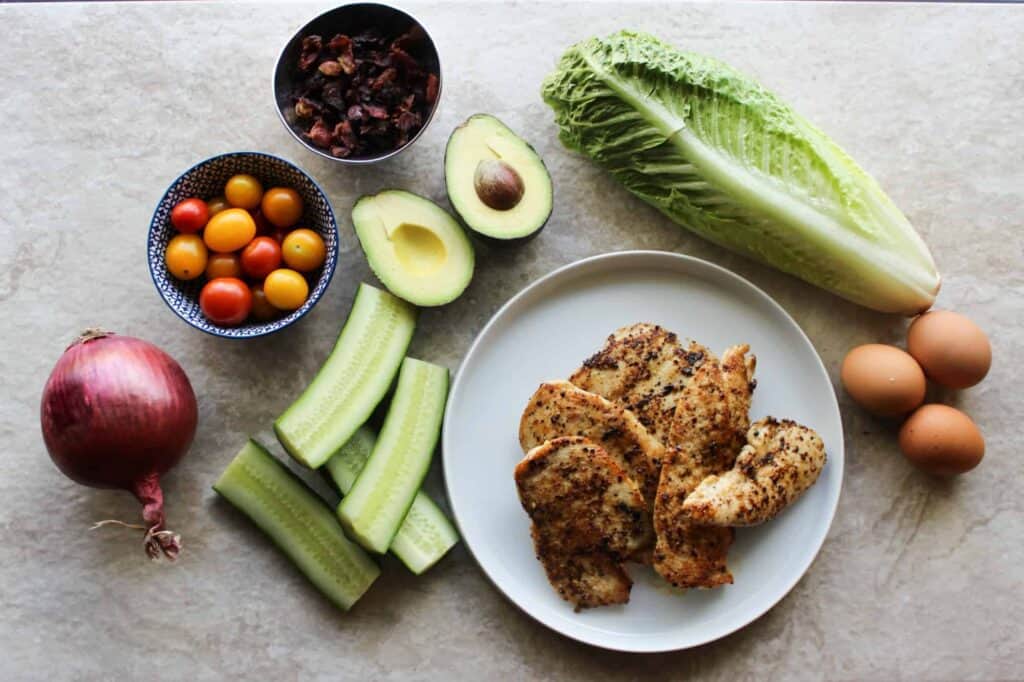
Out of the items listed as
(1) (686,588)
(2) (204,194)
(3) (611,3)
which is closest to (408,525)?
(1) (686,588)

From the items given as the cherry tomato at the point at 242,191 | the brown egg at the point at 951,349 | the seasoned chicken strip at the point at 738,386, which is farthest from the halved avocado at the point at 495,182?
the brown egg at the point at 951,349

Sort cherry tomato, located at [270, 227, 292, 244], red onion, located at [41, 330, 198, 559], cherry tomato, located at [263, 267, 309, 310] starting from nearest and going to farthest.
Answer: red onion, located at [41, 330, 198, 559] → cherry tomato, located at [263, 267, 309, 310] → cherry tomato, located at [270, 227, 292, 244]

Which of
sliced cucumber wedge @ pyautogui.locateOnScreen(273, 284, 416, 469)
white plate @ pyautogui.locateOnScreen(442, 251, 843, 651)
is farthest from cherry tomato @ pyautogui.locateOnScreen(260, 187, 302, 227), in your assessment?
white plate @ pyautogui.locateOnScreen(442, 251, 843, 651)

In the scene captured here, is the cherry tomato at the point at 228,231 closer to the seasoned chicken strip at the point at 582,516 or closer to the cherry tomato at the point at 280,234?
the cherry tomato at the point at 280,234

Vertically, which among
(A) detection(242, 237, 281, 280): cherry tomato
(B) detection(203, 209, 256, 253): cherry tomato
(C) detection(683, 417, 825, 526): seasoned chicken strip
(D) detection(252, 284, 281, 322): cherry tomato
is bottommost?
(C) detection(683, 417, 825, 526): seasoned chicken strip

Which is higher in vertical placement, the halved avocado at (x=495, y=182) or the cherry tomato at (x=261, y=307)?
the halved avocado at (x=495, y=182)

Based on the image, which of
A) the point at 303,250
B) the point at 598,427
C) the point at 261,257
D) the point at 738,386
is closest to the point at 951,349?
the point at 738,386

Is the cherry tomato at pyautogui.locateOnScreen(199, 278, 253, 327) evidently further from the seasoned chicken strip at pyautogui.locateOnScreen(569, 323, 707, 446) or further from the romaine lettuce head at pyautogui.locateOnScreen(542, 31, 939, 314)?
the romaine lettuce head at pyautogui.locateOnScreen(542, 31, 939, 314)

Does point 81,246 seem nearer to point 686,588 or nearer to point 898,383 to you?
point 686,588
